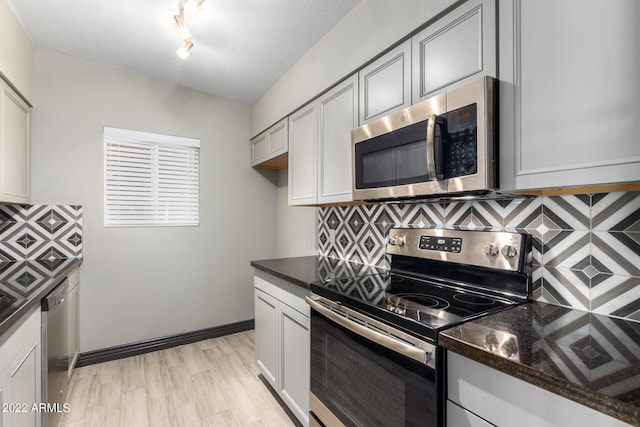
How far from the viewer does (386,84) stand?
1510mm

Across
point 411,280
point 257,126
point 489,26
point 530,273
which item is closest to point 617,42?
point 489,26

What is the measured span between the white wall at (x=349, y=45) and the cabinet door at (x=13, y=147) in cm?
173

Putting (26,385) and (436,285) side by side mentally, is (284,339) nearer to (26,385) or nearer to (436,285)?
(436,285)

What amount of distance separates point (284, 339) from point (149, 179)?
6.33ft

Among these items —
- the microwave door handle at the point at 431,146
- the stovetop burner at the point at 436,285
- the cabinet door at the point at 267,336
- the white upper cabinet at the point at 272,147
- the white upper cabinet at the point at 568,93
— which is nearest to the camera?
the white upper cabinet at the point at 568,93

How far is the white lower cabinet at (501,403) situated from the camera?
64cm

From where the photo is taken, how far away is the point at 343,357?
1.28 meters

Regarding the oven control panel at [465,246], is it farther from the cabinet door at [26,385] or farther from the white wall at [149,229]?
the white wall at [149,229]

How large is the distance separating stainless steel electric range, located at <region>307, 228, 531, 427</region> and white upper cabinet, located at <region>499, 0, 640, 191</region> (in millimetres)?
391

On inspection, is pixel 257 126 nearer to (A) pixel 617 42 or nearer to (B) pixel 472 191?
(B) pixel 472 191

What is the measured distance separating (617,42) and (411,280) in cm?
116

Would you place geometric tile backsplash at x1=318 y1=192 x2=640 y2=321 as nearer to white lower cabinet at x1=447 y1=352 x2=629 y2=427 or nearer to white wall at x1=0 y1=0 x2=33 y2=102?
white lower cabinet at x1=447 y1=352 x2=629 y2=427

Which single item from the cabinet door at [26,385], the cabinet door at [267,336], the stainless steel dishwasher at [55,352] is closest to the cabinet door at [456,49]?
the cabinet door at [267,336]

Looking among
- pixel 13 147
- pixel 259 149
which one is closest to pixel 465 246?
pixel 259 149
